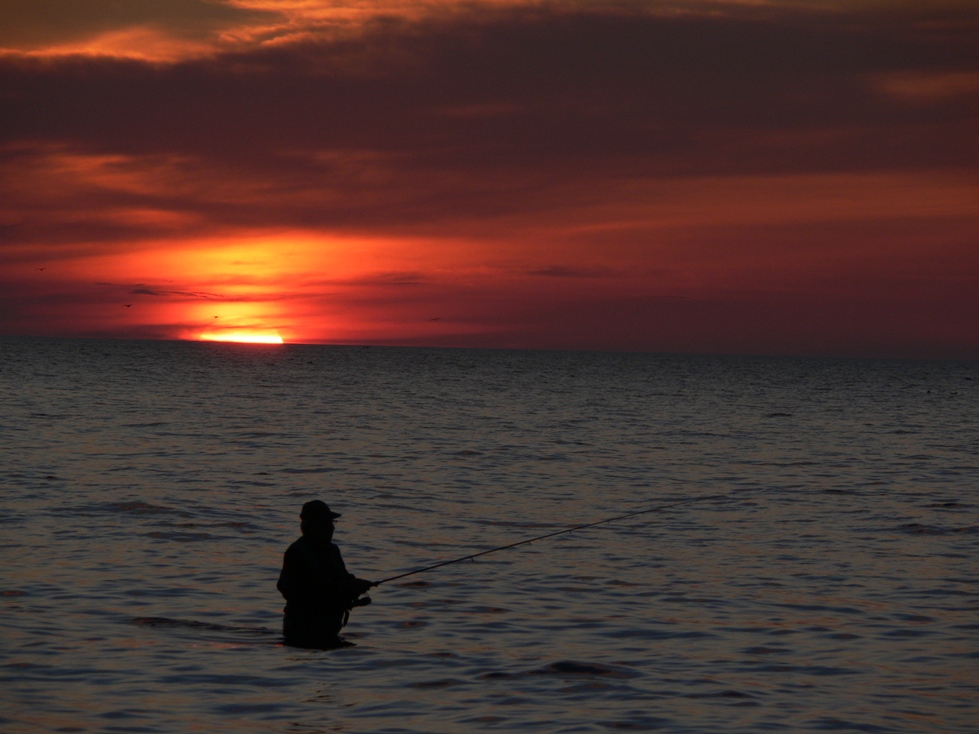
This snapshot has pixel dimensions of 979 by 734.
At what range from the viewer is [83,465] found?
1097 inches

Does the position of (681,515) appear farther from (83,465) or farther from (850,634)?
(83,465)

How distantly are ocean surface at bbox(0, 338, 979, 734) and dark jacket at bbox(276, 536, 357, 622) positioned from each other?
0.51 m

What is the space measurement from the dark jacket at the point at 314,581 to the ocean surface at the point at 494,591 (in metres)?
0.51

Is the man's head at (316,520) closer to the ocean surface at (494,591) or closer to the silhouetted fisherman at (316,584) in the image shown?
the silhouetted fisherman at (316,584)

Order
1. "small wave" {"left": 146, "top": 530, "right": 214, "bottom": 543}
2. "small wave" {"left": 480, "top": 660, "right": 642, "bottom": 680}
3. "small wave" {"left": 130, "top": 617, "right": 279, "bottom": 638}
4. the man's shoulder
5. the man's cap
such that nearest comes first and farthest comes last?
"small wave" {"left": 480, "top": 660, "right": 642, "bottom": 680} < the man's cap < the man's shoulder < "small wave" {"left": 130, "top": 617, "right": 279, "bottom": 638} < "small wave" {"left": 146, "top": 530, "right": 214, "bottom": 543}

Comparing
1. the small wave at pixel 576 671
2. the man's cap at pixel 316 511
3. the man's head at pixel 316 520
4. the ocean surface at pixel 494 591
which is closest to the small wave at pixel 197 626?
the ocean surface at pixel 494 591

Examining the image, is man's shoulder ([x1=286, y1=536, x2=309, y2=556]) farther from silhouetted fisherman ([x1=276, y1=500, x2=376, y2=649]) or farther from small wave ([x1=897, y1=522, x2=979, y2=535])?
small wave ([x1=897, y1=522, x2=979, y2=535])

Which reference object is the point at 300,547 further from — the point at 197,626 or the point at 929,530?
the point at 929,530

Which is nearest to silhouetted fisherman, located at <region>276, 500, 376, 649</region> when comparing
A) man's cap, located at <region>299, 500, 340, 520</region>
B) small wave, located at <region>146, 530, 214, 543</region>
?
man's cap, located at <region>299, 500, 340, 520</region>

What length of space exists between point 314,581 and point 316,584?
0.04 meters

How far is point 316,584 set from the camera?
11531mm

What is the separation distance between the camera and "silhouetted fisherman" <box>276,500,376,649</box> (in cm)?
1141

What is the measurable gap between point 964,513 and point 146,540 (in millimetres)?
15659

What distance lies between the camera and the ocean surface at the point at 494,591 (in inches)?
380
